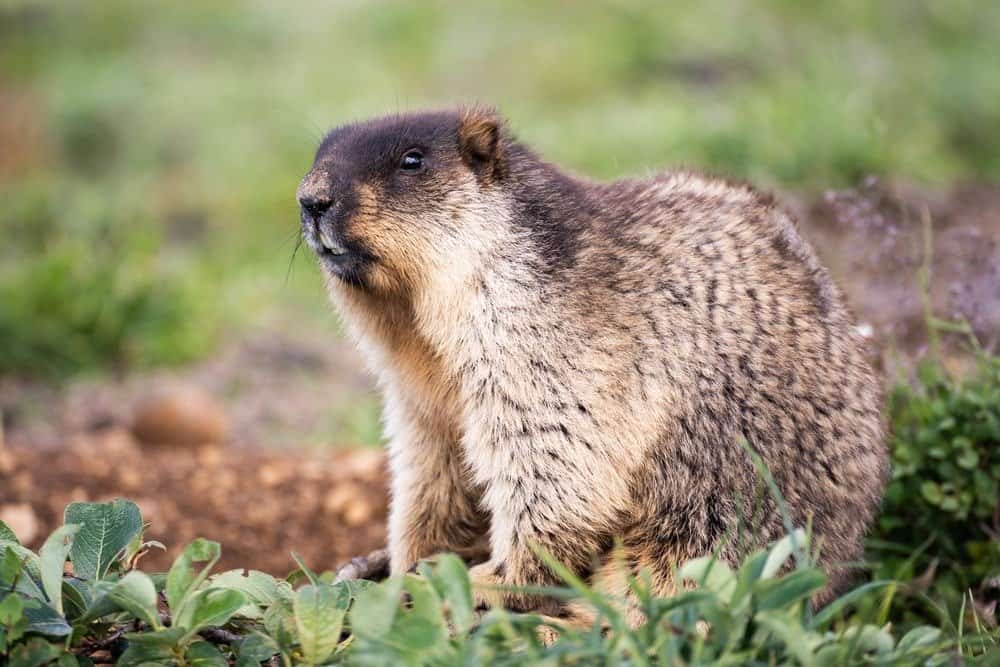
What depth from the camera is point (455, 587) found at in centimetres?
267

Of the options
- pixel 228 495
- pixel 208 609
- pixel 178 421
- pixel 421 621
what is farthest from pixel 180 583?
pixel 178 421

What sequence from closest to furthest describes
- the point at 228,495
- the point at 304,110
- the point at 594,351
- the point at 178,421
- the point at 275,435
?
the point at 594,351, the point at 228,495, the point at 178,421, the point at 275,435, the point at 304,110

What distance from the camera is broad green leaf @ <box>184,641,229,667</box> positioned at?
2744 millimetres

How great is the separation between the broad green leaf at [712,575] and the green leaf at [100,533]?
145 centimetres

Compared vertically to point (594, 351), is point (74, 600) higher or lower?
lower

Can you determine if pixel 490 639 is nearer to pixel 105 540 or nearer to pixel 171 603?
pixel 171 603

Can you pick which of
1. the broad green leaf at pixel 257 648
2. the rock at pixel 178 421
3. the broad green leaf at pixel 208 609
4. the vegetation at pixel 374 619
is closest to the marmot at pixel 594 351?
the vegetation at pixel 374 619

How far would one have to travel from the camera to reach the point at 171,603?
275cm

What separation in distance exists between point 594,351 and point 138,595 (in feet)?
4.89

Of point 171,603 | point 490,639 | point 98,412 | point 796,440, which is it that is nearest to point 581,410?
point 796,440

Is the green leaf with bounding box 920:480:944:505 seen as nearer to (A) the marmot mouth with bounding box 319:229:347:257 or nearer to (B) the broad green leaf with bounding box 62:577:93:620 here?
(A) the marmot mouth with bounding box 319:229:347:257

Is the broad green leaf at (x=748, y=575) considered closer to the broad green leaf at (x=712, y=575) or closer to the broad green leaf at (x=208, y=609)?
the broad green leaf at (x=712, y=575)

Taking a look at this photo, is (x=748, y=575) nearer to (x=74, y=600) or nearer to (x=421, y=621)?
(x=421, y=621)

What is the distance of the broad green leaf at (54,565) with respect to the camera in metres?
2.73
